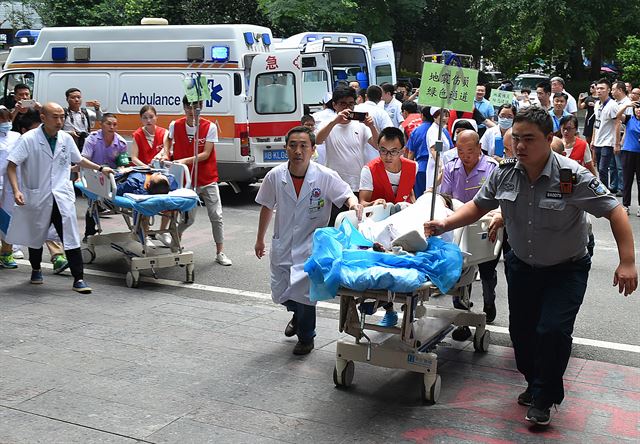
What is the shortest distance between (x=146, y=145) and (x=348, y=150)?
9.27 feet

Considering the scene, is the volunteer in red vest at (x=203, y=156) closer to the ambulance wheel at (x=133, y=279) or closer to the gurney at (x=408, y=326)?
the ambulance wheel at (x=133, y=279)

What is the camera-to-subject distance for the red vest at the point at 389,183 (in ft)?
23.5

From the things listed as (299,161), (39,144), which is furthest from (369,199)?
(39,144)

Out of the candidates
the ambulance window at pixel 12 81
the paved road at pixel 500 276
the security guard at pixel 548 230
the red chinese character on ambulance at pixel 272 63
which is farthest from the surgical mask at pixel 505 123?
the ambulance window at pixel 12 81

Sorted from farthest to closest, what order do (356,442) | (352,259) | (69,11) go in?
(69,11) → (352,259) → (356,442)

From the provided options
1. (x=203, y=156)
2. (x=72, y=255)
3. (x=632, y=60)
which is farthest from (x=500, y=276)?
(x=632, y=60)

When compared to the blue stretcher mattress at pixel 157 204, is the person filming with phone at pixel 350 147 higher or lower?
higher

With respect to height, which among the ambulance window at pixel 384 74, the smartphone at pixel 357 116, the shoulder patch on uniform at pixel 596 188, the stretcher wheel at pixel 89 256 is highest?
the ambulance window at pixel 384 74

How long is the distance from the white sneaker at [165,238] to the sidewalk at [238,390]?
6.51 ft

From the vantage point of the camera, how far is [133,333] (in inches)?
282

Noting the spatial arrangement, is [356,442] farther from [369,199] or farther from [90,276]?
[90,276]

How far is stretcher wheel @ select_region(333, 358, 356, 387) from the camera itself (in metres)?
5.81

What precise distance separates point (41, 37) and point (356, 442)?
1269 centimetres

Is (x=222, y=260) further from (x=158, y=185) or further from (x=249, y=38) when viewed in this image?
(x=249, y=38)
